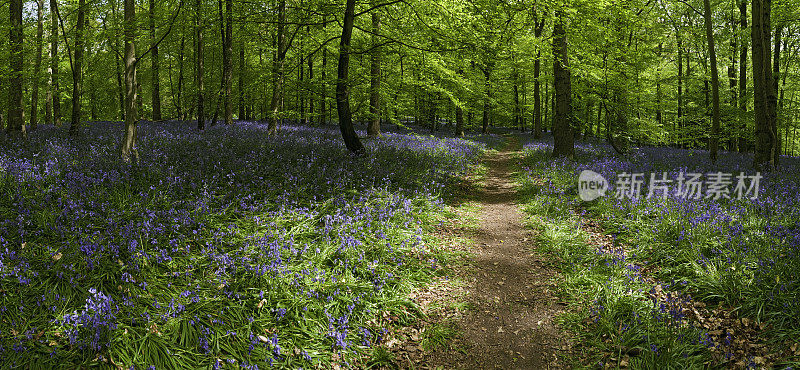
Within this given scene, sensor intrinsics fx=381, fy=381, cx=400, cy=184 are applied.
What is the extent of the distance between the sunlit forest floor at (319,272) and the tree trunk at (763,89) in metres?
3.53

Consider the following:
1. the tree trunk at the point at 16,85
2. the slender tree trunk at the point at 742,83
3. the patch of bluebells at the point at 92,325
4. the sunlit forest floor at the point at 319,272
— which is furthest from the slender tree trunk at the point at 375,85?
the slender tree trunk at the point at 742,83

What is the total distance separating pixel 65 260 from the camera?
3.93 meters

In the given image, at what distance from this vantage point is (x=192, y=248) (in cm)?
471

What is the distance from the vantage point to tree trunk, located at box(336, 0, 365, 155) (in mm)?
9953

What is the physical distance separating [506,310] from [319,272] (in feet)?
7.81

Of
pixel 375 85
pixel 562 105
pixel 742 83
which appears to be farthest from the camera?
pixel 742 83

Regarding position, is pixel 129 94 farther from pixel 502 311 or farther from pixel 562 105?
pixel 562 105

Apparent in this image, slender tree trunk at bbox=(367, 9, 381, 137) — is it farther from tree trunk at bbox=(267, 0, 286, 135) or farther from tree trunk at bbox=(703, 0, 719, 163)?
tree trunk at bbox=(703, 0, 719, 163)

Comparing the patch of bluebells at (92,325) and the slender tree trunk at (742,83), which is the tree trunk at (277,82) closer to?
the patch of bluebells at (92,325)

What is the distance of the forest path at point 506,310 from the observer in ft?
13.0

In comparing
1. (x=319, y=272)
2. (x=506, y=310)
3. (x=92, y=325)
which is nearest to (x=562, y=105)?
(x=506, y=310)

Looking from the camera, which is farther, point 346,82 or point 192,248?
point 346,82

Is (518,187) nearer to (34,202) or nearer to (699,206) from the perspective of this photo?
(699,206)

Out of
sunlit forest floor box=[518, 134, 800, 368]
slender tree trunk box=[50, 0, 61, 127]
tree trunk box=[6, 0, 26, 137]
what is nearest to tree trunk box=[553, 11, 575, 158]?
sunlit forest floor box=[518, 134, 800, 368]
